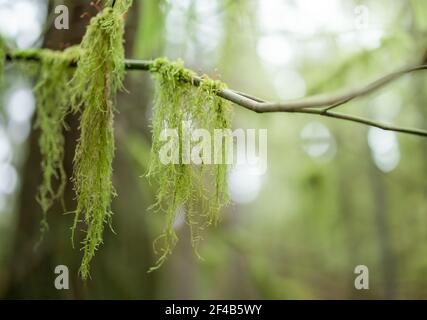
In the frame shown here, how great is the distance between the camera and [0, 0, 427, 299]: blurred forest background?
2955 mm

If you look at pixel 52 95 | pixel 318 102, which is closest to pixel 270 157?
pixel 52 95

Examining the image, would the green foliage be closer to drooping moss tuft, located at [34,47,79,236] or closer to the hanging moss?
the hanging moss

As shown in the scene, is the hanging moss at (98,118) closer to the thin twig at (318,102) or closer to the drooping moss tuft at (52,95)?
the thin twig at (318,102)

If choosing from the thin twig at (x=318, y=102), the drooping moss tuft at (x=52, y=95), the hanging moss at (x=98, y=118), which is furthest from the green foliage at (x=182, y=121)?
the drooping moss tuft at (x=52, y=95)

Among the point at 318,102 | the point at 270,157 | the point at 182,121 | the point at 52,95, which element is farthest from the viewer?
the point at 270,157

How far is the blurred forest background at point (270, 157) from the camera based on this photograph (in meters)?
2.96

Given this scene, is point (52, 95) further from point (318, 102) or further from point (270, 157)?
point (270, 157)

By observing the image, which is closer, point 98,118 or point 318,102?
point 318,102

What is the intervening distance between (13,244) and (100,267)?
0.75m

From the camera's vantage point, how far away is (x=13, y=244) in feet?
11.3

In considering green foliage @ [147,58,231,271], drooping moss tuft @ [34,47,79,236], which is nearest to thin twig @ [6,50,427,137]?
green foliage @ [147,58,231,271]

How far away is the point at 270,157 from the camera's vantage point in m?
7.66

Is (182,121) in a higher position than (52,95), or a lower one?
lower

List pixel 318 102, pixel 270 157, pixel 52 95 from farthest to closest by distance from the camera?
pixel 270 157
pixel 52 95
pixel 318 102
